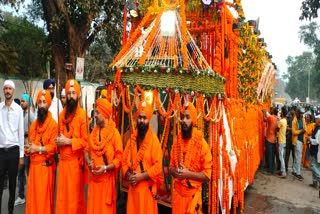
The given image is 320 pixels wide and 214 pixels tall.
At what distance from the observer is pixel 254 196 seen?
668 cm

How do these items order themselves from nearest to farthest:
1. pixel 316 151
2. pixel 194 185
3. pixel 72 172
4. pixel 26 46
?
1. pixel 194 185
2. pixel 72 172
3. pixel 316 151
4. pixel 26 46

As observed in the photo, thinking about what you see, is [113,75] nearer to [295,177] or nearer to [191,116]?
[191,116]

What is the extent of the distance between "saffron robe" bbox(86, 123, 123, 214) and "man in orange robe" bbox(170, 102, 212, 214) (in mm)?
750

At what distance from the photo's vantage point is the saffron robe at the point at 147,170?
139 inches

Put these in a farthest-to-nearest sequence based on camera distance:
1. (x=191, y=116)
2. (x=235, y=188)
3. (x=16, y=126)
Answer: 1. (x=235, y=188)
2. (x=16, y=126)
3. (x=191, y=116)

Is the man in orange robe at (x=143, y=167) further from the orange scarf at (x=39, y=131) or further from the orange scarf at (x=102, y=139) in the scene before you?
the orange scarf at (x=39, y=131)

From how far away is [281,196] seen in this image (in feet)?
22.2

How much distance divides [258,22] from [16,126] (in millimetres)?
5017

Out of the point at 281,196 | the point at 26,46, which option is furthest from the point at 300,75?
the point at 281,196

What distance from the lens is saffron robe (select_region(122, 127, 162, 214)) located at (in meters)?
3.54

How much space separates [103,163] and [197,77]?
4.94 ft

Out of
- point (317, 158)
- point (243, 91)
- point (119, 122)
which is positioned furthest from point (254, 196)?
point (119, 122)

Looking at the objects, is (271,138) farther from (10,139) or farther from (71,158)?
(10,139)

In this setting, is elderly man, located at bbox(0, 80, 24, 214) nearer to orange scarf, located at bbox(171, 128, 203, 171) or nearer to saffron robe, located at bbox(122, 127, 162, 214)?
saffron robe, located at bbox(122, 127, 162, 214)
